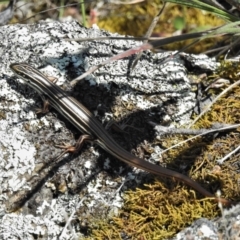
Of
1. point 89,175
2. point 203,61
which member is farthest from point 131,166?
point 203,61

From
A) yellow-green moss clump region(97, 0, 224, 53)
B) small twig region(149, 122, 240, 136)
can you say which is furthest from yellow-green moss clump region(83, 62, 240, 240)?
yellow-green moss clump region(97, 0, 224, 53)

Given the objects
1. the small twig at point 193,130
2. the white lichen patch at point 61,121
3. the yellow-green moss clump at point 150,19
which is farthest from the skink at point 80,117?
the yellow-green moss clump at point 150,19

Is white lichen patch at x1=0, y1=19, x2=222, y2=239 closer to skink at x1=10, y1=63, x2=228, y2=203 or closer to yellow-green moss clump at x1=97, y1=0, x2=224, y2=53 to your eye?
skink at x1=10, y1=63, x2=228, y2=203

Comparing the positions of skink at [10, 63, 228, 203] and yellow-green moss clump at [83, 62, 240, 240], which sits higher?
skink at [10, 63, 228, 203]

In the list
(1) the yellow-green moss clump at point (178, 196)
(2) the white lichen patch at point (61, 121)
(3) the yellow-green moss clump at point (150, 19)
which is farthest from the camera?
(3) the yellow-green moss clump at point (150, 19)

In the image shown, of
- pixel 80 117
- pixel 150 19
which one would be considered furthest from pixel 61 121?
pixel 150 19

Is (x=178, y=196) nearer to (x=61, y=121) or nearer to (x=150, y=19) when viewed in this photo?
(x=61, y=121)

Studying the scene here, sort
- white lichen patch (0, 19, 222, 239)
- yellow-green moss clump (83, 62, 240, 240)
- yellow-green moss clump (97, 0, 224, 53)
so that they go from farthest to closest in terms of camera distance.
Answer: yellow-green moss clump (97, 0, 224, 53), white lichen patch (0, 19, 222, 239), yellow-green moss clump (83, 62, 240, 240)

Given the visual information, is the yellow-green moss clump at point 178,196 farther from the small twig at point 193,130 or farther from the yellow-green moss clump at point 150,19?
the yellow-green moss clump at point 150,19
